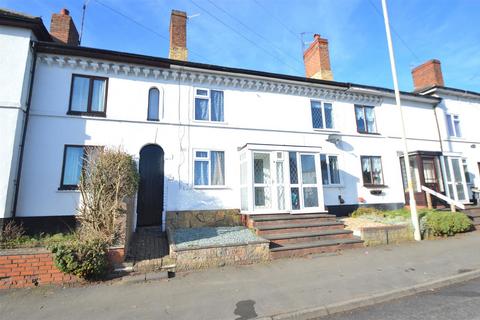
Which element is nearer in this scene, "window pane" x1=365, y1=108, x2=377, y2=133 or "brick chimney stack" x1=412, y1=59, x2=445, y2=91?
"window pane" x1=365, y1=108, x2=377, y2=133

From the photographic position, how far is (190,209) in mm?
10062

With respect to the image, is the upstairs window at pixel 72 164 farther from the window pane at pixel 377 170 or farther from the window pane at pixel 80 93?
the window pane at pixel 377 170

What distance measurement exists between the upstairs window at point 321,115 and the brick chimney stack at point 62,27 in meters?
11.5

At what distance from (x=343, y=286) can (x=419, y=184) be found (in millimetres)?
10607

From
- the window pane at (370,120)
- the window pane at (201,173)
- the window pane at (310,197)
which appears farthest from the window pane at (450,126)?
the window pane at (201,173)

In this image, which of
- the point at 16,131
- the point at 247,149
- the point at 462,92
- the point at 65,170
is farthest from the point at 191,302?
the point at 462,92

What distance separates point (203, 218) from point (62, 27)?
10.2m

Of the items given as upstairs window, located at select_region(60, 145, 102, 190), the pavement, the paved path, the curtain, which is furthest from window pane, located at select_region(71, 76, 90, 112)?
the paved path

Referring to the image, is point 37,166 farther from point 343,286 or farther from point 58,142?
point 343,286

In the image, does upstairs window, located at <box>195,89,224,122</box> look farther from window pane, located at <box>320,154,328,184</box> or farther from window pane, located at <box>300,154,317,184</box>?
window pane, located at <box>320,154,328,184</box>

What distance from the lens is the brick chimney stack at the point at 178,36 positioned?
1200 cm

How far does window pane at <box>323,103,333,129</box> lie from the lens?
1332 cm

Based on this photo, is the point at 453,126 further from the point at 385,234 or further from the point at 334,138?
the point at 385,234

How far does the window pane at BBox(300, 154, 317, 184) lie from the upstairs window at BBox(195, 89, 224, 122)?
3.94m
